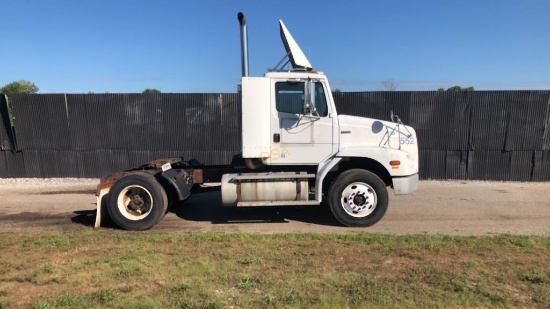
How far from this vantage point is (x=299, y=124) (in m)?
7.13

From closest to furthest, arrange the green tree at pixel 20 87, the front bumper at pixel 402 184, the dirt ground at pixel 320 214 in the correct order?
1. the dirt ground at pixel 320 214
2. the front bumper at pixel 402 184
3. the green tree at pixel 20 87

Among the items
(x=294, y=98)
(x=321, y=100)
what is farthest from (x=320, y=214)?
(x=294, y=98)

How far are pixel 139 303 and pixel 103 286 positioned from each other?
721mm

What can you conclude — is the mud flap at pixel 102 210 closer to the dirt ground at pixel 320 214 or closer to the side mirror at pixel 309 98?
the dirt ground at pixel 320 214

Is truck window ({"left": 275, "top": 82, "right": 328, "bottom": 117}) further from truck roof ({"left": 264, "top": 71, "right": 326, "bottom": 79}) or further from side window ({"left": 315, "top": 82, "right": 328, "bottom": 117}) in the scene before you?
truck roof ({"left": 264, "top": 71, "right": 326, "bottom": 79})

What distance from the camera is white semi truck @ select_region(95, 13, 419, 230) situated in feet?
23.1

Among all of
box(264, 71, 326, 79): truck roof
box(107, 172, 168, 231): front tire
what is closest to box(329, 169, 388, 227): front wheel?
box(264, 71, 326, 79): truck roof

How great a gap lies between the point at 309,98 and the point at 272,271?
10.4 ft

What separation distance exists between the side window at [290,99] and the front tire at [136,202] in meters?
2.58

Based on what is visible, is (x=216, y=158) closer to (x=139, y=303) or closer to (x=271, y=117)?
(x=271, y=117)

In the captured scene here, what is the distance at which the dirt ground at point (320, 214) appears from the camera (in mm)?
7016

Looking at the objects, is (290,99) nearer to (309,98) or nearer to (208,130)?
(309,98)

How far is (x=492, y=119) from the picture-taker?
1154 centimetres

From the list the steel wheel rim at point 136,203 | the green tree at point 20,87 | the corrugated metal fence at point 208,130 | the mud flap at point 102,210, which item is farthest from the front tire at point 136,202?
the green tree at point 20,87
